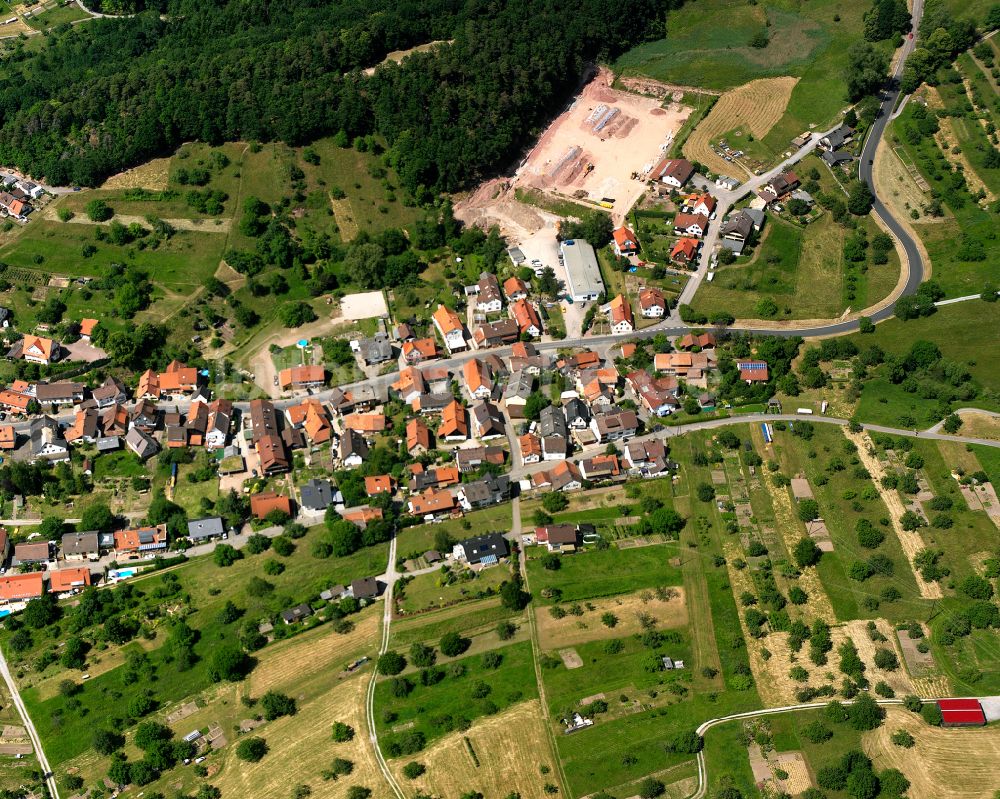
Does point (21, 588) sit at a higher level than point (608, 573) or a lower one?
higher

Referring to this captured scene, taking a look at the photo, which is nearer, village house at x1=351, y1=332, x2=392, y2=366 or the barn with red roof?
the barn with red roof

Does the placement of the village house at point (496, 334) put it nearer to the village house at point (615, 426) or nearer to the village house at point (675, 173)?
the village house at point (615, 426)

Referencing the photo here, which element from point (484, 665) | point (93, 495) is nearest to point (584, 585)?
point (484, 665)

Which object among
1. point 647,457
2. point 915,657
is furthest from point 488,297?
point 915,657

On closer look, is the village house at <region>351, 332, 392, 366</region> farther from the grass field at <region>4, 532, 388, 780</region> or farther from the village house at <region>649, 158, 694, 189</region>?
the village house at <region>649, 158, 694, 189</region>

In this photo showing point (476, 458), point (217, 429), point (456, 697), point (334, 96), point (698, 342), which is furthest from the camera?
point (334, 96)

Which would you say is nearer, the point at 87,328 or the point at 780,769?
the point at 780,769

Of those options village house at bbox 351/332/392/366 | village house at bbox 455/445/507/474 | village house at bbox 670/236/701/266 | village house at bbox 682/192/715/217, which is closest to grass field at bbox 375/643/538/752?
village house at bbox 455/445/507/474

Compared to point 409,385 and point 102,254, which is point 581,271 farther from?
point 102,254
